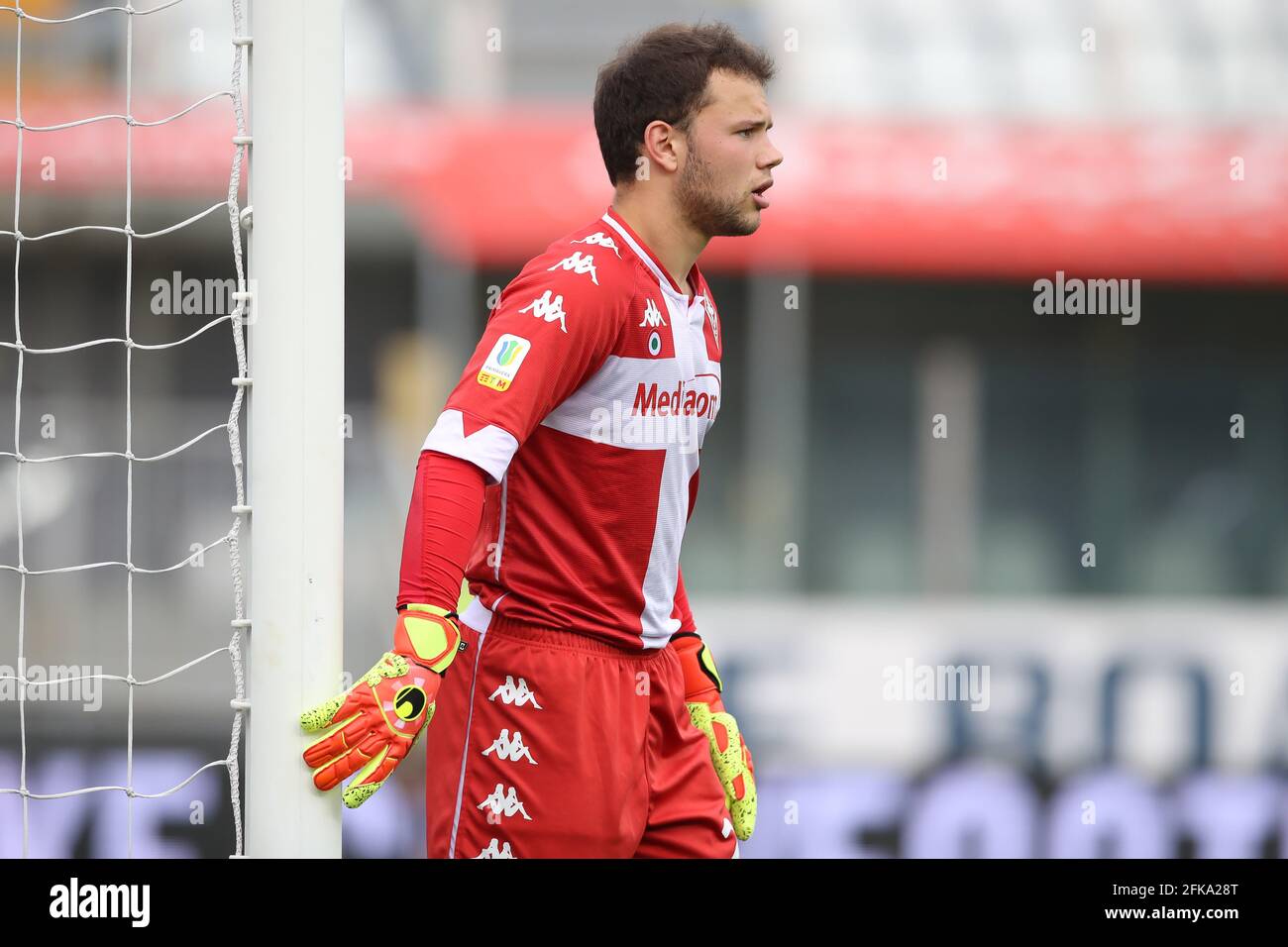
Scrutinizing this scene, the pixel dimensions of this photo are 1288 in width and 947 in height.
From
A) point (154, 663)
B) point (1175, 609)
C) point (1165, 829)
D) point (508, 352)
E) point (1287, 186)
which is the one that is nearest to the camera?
point (508, 352)

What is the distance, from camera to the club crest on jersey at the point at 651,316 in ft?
6.93

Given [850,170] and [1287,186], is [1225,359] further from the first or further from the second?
[850,170]

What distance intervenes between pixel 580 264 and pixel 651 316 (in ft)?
0.50

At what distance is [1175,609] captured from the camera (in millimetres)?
8375

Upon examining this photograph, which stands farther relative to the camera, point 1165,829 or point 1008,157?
point 1008,157

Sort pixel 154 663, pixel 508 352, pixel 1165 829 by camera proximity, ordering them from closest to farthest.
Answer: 1. pixel 508 352
2. pixel 1165 829
3. pixel 154 663

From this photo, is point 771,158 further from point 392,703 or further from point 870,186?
point 870,186

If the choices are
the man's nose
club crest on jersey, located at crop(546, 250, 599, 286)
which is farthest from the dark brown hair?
club crest on jersey, located at crop(546, 250, 599, 286)

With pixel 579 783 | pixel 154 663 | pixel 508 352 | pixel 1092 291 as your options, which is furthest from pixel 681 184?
pixel 1092 291

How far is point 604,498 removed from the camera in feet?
6.95

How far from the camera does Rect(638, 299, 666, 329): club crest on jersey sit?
2113 millimetres

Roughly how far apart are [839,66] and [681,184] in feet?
23.9

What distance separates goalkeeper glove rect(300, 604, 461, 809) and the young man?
32mm
